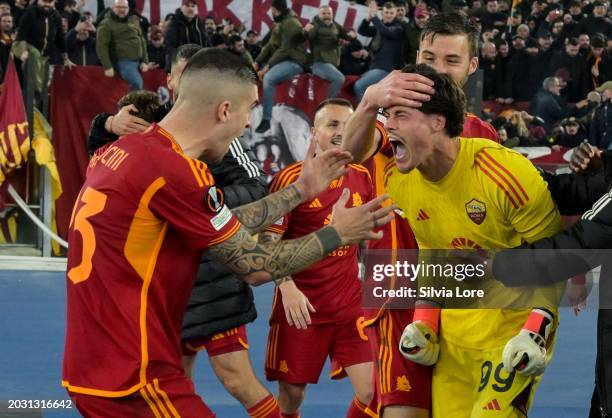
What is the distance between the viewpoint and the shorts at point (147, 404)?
13.0ft

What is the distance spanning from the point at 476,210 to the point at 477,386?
2.54ft

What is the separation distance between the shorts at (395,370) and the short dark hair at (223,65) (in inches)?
64.9

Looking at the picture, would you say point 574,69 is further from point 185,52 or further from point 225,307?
point 225,307

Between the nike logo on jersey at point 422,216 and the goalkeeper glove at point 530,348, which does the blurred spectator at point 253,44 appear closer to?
the nike logo on jersey at point 422,216

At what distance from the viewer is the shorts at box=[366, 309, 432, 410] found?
16.7 ft

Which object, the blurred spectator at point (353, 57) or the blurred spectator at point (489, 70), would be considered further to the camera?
the blurred spectator at point (489, 70)

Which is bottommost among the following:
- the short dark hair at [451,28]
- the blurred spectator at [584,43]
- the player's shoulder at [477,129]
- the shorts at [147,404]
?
the blurred spectator at [584,43]

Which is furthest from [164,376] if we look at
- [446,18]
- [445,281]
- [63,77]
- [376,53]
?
[376,53]

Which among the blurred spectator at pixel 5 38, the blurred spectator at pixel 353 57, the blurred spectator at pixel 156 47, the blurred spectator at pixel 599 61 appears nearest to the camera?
the blurred spectator at pixel 5 38

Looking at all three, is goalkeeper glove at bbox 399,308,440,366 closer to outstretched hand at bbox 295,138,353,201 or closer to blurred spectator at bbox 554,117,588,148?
outstretched hand at bbox 295,138,353,201

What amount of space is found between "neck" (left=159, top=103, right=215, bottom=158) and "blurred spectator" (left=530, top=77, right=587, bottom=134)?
14047 millimetres

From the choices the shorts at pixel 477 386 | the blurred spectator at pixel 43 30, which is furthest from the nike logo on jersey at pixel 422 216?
the blurred spectator at pixel 43 30

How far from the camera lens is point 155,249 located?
12.9 feet

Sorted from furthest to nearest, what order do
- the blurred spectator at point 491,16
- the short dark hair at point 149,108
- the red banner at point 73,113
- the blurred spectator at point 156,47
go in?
the blurred spectator at point 491,16 < the blurred spectator at point 156,47 < the red banner at point 73,113 < the short dark hair at point 149,108
